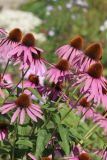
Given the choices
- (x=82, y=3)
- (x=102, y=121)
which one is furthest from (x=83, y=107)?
(x=82, y=3)

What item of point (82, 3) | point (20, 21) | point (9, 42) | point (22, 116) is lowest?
point (20, 21)

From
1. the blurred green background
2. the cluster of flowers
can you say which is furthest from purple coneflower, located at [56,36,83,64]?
the blurred green background

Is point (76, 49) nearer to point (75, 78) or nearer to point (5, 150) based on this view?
point (75, 78)

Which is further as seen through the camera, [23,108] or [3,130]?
[3,130]

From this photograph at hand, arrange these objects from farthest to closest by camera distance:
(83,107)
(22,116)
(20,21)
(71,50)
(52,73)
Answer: (20,21) → (83,107) → (71,50) → (52,73) → (22,116)

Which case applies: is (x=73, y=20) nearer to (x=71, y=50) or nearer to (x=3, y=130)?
(x=71, y=50)

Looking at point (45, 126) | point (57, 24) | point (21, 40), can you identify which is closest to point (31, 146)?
point (45, 126)
